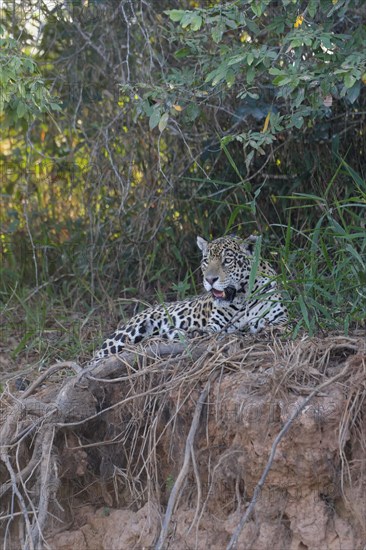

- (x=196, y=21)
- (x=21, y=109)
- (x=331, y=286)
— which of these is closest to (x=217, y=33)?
(x=196, y=21)

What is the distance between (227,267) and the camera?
746cm

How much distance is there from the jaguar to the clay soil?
36.2 inches

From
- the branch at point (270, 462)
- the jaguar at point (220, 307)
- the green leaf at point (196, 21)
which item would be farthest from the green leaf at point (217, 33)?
the branch at point (270, 462)

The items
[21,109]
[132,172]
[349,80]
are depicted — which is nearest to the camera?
[349,80]

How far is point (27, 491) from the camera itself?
19.9 feet

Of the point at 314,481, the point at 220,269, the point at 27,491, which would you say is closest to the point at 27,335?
the point at 220,269

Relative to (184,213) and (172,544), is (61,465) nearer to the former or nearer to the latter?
(172,544)

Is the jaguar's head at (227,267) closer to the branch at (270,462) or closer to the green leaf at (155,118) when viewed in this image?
the green leaf at (155,118)

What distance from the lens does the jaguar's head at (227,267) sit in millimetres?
7418

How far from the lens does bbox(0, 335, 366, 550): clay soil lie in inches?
219

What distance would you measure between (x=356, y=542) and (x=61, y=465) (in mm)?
1791

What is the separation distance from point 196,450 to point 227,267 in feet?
6.09

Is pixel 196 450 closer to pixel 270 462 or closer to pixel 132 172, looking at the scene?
pixel 270 462

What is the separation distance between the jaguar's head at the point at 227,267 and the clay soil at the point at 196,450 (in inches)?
40.3
